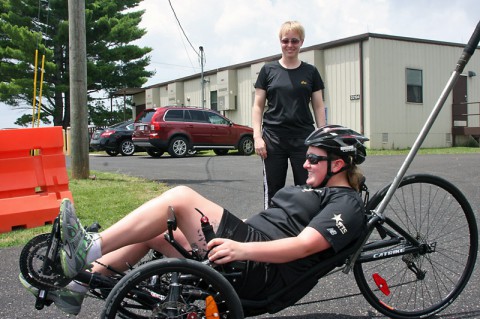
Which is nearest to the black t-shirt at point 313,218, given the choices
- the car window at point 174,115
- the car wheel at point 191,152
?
the car window at point 174,115

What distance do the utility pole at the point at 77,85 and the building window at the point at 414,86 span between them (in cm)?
1490

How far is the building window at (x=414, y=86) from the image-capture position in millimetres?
20812

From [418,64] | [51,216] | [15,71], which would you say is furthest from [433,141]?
[15,71]

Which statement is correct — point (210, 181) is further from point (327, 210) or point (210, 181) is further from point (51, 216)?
point (327, 210)

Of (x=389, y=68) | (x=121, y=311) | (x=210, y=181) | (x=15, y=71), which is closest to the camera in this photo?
(x=121, y=311)

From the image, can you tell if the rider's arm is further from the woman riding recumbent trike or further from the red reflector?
the red reflector

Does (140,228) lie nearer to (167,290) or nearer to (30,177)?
(167,290)

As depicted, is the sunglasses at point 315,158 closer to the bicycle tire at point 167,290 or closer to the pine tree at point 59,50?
the bicycle tire at point 167,290

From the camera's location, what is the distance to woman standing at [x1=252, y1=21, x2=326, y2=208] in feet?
13.5

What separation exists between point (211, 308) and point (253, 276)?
0.30 metres

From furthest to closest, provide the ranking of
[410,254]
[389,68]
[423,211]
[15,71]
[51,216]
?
1. [15,71]
2. [389,68]
3. [51,216]
4. [423,211]
5. [410,254]

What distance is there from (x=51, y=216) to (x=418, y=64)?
18.2 metres

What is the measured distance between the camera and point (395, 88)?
66.9 ft

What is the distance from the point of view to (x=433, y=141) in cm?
2138
